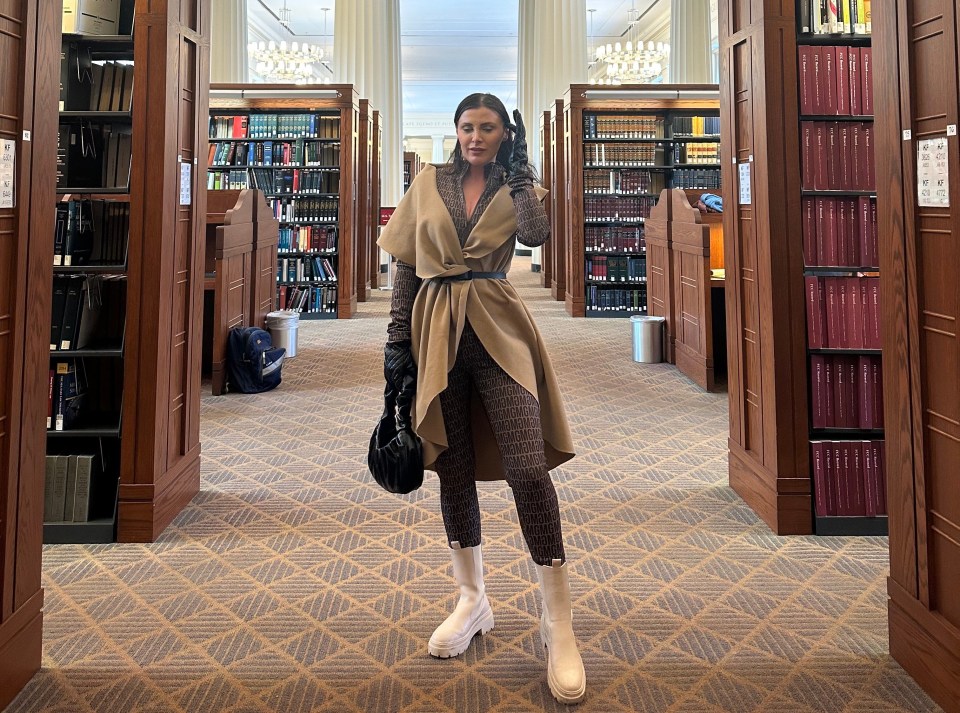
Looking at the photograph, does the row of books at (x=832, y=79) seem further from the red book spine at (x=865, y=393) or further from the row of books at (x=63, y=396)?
the row of books at (x=63, y=396)

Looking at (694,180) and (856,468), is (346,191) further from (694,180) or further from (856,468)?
(856,468)

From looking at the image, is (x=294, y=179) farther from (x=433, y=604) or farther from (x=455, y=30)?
(x=455, y=30)

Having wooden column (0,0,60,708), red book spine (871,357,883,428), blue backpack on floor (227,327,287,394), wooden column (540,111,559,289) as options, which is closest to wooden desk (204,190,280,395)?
blue backpack on floor (227,327,287,394)

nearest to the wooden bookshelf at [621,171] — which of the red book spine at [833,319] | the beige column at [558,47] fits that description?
the beige column at [558,47]

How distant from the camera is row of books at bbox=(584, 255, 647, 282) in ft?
32.2

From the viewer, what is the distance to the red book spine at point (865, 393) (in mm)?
3092

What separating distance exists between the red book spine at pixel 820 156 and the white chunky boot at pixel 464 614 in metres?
1.97

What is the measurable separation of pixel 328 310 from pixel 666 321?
4366mm

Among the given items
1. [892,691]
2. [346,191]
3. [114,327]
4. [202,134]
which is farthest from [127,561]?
[346,191]

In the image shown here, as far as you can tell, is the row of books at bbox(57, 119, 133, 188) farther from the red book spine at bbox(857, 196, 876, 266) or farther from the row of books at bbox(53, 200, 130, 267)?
the red book spine at bbox(857, 196, 876, 266)

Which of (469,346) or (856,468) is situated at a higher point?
(469,346)

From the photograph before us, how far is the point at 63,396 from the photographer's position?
3072 millimetres

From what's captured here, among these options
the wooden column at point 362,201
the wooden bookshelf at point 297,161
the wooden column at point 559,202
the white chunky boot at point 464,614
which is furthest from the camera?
the wooden column at point 559,202

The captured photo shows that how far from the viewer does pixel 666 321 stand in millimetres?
6918
